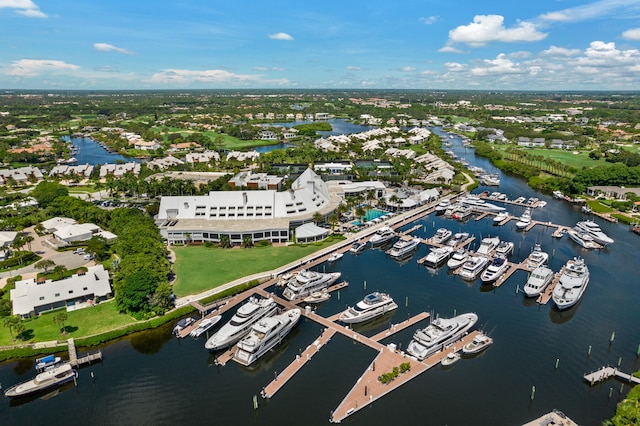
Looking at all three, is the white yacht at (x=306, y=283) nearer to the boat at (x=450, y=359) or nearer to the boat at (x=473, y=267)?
the boat at (x=450, y=359)

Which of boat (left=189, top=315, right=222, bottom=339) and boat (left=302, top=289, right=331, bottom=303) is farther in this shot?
boat (left=302, top=289, right=331, bottom=303)

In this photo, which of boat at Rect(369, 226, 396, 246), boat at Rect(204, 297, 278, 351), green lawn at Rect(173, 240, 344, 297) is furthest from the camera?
boat at Rect(369, 226, 396, 246)

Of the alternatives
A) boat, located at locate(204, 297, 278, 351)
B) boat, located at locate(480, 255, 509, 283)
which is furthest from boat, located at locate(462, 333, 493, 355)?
boat, located at locate(204, 297, 278, 351)

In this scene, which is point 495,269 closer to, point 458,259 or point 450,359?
point 458,259

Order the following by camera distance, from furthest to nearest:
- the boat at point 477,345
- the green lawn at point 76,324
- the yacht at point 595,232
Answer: the yacht at point 595,232 < the green lawn at point 76,324 < the boat at point 477,345

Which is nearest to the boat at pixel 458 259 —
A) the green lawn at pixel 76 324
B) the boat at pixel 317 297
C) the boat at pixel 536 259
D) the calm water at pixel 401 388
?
the calm water at pixel 401 388

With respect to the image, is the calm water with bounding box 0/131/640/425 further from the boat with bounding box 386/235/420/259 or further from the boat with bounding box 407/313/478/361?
the boat with bounding box 386/235/420/259
